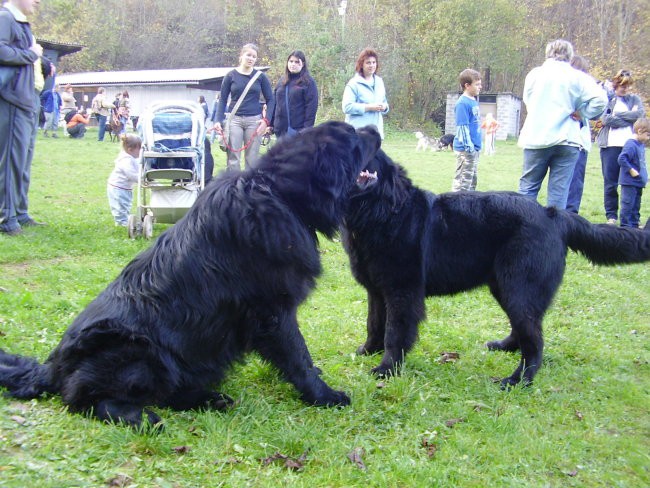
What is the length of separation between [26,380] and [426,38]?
38203mm

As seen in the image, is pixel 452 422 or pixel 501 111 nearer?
pixel 452 422

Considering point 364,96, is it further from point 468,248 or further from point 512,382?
point 512,382

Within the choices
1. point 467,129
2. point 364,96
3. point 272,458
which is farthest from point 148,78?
point 272,458

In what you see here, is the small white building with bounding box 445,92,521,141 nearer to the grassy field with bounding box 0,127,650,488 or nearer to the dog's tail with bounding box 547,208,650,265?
the grassy field with bounding box 0,127,650,488

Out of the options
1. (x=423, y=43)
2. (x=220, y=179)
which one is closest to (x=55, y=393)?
(x=220, y=179)

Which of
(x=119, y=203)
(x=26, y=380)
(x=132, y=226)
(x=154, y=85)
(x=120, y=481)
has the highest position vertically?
(x=154, y=85)

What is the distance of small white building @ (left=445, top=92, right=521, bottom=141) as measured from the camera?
3500 centimetres

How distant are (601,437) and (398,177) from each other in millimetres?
1856

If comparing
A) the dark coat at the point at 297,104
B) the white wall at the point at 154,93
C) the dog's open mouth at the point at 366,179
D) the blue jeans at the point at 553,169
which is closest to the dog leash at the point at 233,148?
the dark coat at the point at 297,104

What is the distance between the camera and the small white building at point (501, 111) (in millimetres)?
35000

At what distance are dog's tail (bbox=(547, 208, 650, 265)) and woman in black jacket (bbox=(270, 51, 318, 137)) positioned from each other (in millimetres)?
5248

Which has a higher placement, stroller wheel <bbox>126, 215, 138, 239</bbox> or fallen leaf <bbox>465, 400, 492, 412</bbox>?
stroller wheel <bbox>126, 215, 138, 239</bbox>

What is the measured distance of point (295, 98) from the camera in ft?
27.1

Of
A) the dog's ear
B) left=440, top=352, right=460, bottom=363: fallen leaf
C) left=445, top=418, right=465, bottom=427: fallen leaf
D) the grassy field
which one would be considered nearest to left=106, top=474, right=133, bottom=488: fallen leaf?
the grassy field
